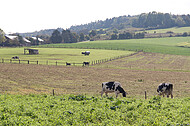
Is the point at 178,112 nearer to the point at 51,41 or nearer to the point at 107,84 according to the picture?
the point at 107,84

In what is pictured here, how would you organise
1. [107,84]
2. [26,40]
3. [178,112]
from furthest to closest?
[26,40]
[107,84]
[178,112]

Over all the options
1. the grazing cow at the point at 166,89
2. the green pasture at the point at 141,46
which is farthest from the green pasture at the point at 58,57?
the grazing cow at the point at 166,89

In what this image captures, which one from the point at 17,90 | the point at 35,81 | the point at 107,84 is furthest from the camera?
the point at 35,81

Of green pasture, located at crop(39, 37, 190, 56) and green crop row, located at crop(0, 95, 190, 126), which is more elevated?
green pasture, located at crop(39, 37, 190, 56)

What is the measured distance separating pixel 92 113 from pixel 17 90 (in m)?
15.8

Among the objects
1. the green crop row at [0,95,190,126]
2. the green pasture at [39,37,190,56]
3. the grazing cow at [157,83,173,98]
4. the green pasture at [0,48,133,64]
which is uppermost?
the green pasture at [39,37,190,56]

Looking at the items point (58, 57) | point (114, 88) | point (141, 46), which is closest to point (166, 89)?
point (114, 88)

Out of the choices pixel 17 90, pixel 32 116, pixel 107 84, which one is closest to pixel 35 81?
pixel 17 90

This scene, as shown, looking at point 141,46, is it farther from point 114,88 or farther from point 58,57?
point 114,88

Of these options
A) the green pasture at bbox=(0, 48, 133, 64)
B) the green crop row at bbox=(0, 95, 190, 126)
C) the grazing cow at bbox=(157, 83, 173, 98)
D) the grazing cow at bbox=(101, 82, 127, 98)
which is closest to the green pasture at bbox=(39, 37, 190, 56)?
the green pasture at bbox=(0, 48, 133, 64)

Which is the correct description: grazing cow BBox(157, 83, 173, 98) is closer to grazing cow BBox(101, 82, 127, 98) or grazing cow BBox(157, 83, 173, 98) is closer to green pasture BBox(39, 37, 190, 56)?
grazing cow BBox(101, 82, 127, 98)

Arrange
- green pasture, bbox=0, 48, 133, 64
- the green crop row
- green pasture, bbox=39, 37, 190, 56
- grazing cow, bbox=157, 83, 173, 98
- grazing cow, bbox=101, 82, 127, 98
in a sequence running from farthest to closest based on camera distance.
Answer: green pasture, bbox=39, 37, 190, 56 → green pasture, bbox=0, 48, 133, 64 → grazing cow, bbox=157, 83, 173, 98 → grazing cow, bbox=101, 82, 127, 98 → the green crop row

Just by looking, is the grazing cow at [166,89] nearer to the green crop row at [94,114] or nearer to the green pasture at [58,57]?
the green crop row at [94,114]

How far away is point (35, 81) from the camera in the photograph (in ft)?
117
